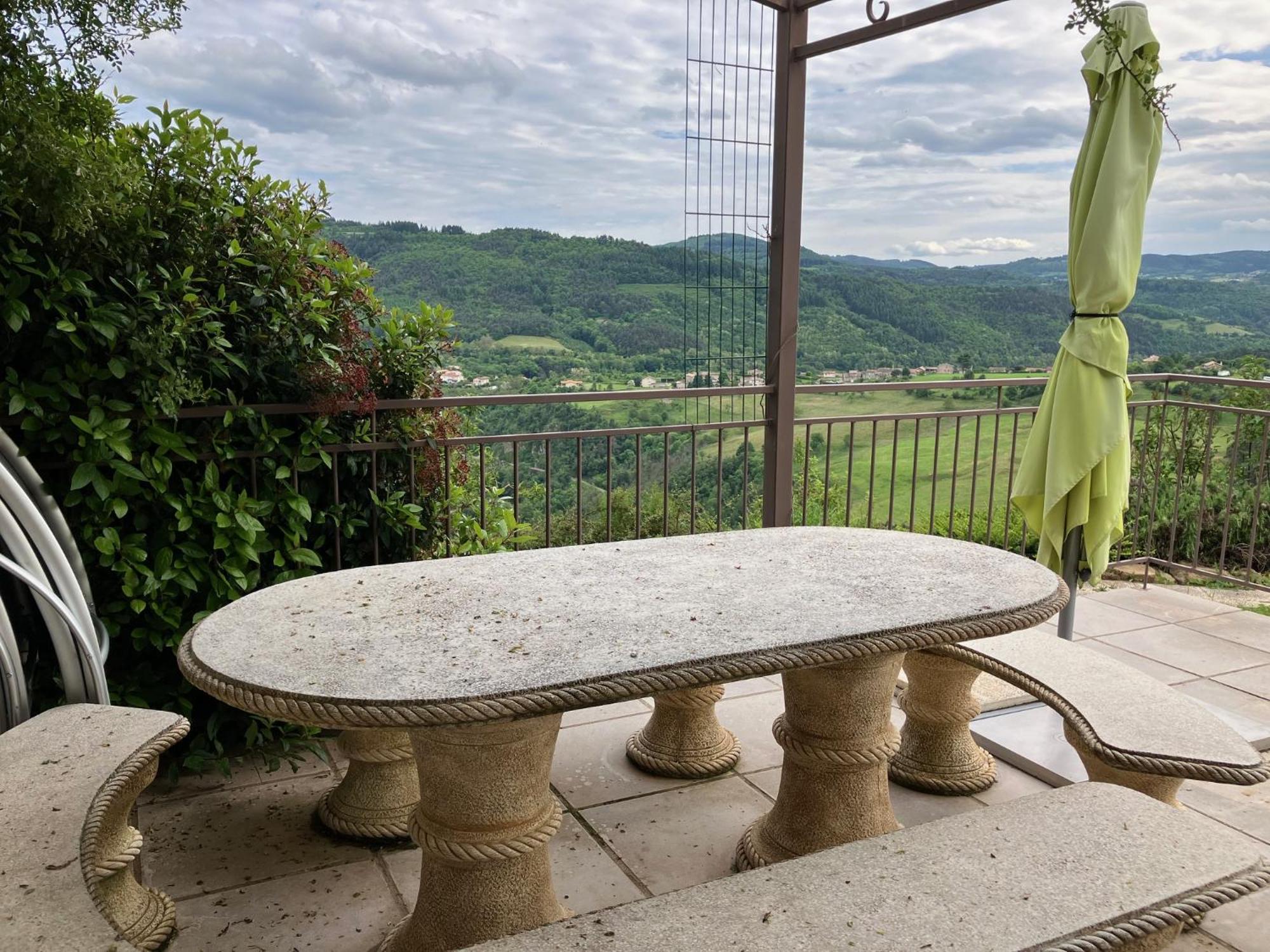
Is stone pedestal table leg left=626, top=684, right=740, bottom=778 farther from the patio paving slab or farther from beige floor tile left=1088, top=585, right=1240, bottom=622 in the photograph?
beige floor tile left=1088, top=585, right=1240, bottom=622

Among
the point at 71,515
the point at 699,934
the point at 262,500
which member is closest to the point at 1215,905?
the point at 699,934

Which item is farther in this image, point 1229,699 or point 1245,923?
point 1229,699

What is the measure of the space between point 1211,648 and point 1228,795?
54.6 inches

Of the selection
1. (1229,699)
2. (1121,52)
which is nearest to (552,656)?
(1121,52)

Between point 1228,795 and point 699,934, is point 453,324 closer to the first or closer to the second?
point 699,934

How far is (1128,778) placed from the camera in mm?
2113

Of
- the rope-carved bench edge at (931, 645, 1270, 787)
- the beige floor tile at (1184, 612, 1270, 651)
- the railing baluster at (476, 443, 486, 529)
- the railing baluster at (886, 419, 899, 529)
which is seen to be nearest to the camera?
the rope-carved bench edge at (931, 645, 1270, 787)

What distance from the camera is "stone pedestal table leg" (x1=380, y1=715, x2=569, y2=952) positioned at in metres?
1.81

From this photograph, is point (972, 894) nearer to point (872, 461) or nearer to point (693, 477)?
point (693, 477)

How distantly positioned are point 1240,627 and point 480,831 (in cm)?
386

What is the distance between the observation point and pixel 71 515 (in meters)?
2.56

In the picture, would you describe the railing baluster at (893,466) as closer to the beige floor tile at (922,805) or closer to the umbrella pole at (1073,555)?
the umbrella pole at (1073,555)

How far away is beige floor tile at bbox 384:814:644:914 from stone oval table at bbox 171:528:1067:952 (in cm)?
22

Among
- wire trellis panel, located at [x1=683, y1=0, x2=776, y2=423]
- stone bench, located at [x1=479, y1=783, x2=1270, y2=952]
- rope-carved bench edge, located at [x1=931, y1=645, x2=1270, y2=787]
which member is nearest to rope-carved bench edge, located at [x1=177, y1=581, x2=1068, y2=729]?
rope-carved bench edge, located at [x1=931, y1=645, x2=1270, y2=787]
